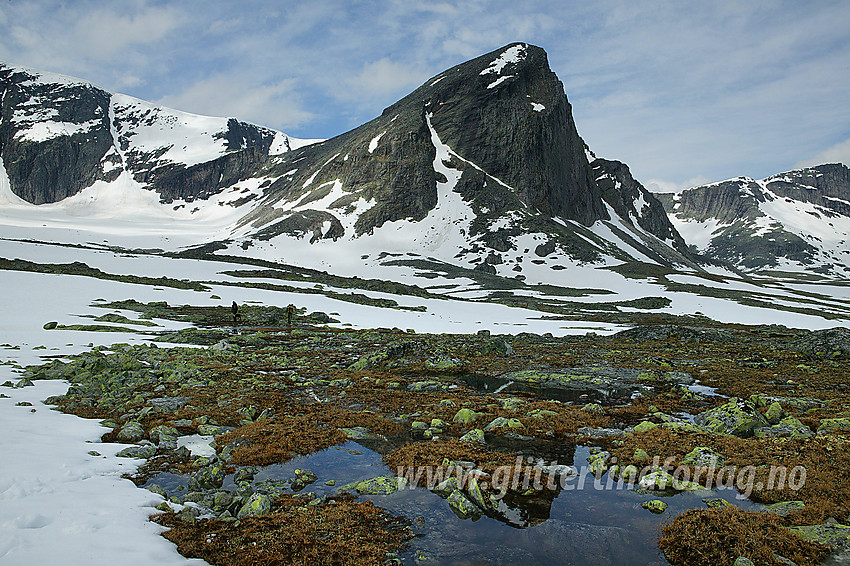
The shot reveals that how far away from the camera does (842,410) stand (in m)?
16.7

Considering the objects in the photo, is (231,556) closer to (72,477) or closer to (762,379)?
(72,477)

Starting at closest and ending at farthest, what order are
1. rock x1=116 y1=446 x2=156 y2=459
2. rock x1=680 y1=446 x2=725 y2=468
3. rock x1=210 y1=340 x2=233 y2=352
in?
rock x1=116 y1=446 x2=156 y2=459
rock x1=680 y1=446 x2=725 y2=468
rock x1=210 y1=340 x2=233 y2=352

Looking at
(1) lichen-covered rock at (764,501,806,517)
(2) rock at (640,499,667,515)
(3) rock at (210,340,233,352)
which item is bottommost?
(3) rock at (210,340,233,352)

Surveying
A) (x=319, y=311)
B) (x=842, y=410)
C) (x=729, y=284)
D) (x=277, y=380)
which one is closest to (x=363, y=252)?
(x=319, y=311)

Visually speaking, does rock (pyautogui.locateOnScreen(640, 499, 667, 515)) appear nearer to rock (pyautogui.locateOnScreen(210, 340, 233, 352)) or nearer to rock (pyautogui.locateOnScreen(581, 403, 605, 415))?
rock (pyautogui.locateOnScreen(581, 403, 605, 415))

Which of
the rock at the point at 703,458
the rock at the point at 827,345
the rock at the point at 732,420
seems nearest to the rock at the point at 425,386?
the rock at the point at 732,420

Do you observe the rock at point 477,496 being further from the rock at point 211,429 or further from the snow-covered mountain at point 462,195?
the snow-covered mountain at point 462,195

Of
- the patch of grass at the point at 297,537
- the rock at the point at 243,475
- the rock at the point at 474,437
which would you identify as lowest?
the rock at the point at 243,475

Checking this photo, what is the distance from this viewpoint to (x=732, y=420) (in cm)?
1509

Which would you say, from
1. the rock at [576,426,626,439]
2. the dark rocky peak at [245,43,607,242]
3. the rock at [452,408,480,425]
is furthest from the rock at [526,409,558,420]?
the dark rocky peak at [245,43,607,242]

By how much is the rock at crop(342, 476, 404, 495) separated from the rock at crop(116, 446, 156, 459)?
5.32 m

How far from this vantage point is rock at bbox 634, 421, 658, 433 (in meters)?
14.6

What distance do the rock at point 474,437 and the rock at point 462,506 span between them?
3541mm

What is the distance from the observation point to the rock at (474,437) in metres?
13.6
